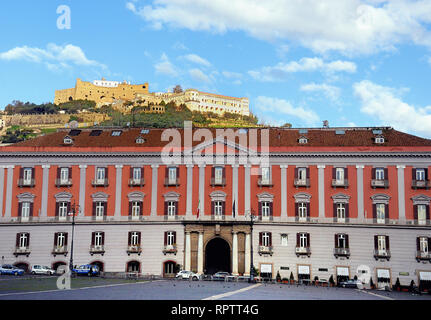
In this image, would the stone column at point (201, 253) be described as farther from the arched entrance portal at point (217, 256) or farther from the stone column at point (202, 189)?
the stone column at point (202, 189)

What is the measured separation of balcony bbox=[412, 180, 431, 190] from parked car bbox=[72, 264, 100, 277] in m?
33.0

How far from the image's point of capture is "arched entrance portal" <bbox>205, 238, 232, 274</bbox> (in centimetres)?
6162

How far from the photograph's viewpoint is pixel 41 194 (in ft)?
204

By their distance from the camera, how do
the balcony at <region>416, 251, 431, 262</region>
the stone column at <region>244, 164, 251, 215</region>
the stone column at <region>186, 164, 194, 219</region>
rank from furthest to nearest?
the stone column at <region>186, 164, 194, 219</region> → the stone column at <region>244, 164, 251, 215</region> → the balcony at <region>416, 251, 431, 262</region>

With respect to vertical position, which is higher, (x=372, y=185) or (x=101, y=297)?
(x=372, y=185)

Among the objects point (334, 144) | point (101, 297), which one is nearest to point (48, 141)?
point (334, 144)

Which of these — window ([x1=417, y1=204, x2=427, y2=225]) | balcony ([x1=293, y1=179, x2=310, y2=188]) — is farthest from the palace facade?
balcony ([x1=293, y1=179, x2=310, y2=188])

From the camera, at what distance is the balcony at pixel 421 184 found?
2307 inches

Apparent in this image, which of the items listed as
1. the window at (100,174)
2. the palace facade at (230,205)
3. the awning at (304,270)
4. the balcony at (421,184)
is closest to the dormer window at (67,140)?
the palace facade at (230,205)

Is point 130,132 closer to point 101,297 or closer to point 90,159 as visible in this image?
point 90,159

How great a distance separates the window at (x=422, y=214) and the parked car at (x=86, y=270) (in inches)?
1278

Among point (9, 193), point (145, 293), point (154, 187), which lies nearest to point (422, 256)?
point (154, 187)

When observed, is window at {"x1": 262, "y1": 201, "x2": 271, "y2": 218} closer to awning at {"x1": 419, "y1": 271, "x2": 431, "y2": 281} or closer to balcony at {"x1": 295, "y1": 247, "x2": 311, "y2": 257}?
balcony at {"x1": 295, "y1": 247, "x2": 311, "y2": 257}
